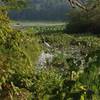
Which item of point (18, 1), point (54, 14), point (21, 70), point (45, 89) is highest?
point (18, 1)

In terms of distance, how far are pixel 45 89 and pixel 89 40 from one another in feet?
84.5

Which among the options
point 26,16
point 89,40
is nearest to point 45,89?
point 89,40

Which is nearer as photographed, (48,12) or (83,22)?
(83,22)

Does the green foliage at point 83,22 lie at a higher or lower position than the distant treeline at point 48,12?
higher

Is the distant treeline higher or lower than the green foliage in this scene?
lower

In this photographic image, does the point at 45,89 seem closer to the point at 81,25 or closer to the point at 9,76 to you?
the point at 9,76

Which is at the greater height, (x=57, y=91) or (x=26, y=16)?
(x=57, y=91)

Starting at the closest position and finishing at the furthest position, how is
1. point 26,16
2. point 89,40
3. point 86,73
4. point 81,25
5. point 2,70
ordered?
1. point 86,73
2. point 2,70
3. point 89,40
4. point 81,25
5. point 26,16

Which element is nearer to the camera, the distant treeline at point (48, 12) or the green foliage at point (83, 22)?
the green foliage at point (83, 22)

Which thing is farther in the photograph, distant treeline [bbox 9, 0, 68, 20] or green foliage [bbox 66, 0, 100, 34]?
distant treeline [bbox 9, 0, 68, 20]

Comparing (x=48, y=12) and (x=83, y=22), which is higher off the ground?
(x=83, y=22)

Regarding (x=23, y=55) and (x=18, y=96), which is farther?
(x=23, y=55)

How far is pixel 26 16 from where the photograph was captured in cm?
9394

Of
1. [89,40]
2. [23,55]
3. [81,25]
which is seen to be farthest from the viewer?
[81,25]
